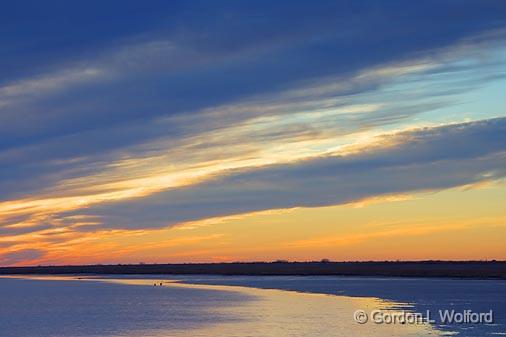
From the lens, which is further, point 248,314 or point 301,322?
point 248,314

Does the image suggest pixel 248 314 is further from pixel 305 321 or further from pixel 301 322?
pixel 301 322

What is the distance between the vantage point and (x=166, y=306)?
52.4 m

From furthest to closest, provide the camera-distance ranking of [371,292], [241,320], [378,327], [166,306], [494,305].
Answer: [371,292] < [166,306] < [494,305] < [241,320] < [378,327]

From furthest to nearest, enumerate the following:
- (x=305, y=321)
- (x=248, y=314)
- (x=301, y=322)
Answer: (x=248, y=314) → (x=305, y=321) → (x=301, y=322)

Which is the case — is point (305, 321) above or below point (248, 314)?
below

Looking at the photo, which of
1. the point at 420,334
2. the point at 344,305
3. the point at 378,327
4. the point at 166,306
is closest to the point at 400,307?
the point at 344,305

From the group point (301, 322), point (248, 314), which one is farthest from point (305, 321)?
point (248, 314)

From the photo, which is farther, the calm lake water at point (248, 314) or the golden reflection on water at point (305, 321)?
the calm lake water at point (248, 314)

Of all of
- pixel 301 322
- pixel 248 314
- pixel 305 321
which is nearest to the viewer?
pixel 301 322

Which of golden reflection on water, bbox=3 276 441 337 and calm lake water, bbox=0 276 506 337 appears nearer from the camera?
golden reflection on water, bbox=3 276 441 337

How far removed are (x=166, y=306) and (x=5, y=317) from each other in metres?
10.8

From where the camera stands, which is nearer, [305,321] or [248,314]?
[305,321]

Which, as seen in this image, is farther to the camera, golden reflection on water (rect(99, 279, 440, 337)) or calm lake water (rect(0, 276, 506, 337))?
calm lake water (rect(0, 276, 506, 337))

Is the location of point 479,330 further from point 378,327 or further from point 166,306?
point 166,306
